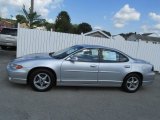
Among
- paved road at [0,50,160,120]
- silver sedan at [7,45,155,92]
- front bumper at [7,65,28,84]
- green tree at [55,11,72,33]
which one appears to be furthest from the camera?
green tree at [55,11,72,33]

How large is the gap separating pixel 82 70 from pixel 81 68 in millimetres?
67

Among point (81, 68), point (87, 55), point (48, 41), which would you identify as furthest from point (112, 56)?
point (48, 41)

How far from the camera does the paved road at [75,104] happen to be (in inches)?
217

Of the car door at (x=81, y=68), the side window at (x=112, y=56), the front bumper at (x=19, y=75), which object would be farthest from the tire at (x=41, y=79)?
the side window at (x=112, y=56)

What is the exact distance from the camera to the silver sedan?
720cm

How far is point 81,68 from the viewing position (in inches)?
296

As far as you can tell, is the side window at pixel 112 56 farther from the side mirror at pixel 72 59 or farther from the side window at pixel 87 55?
the side mirror at pixel 72 59

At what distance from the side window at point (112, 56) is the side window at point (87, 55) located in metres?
0.26

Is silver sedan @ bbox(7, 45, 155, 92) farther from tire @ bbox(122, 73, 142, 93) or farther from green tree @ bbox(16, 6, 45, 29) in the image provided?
Answer: green tree @ bbox(16, 6, 45, 29)

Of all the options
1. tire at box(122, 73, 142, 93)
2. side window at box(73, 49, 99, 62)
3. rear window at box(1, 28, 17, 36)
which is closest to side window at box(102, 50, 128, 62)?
side window at box(73, 49, 99, 62)

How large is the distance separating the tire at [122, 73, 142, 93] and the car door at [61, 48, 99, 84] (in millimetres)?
1039

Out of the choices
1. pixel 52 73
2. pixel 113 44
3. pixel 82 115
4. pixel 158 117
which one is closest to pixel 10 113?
pixel 82 115

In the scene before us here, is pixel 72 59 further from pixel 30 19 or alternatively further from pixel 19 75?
pixel 30 19

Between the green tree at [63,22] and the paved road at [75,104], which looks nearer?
the paved road at [75,104]
